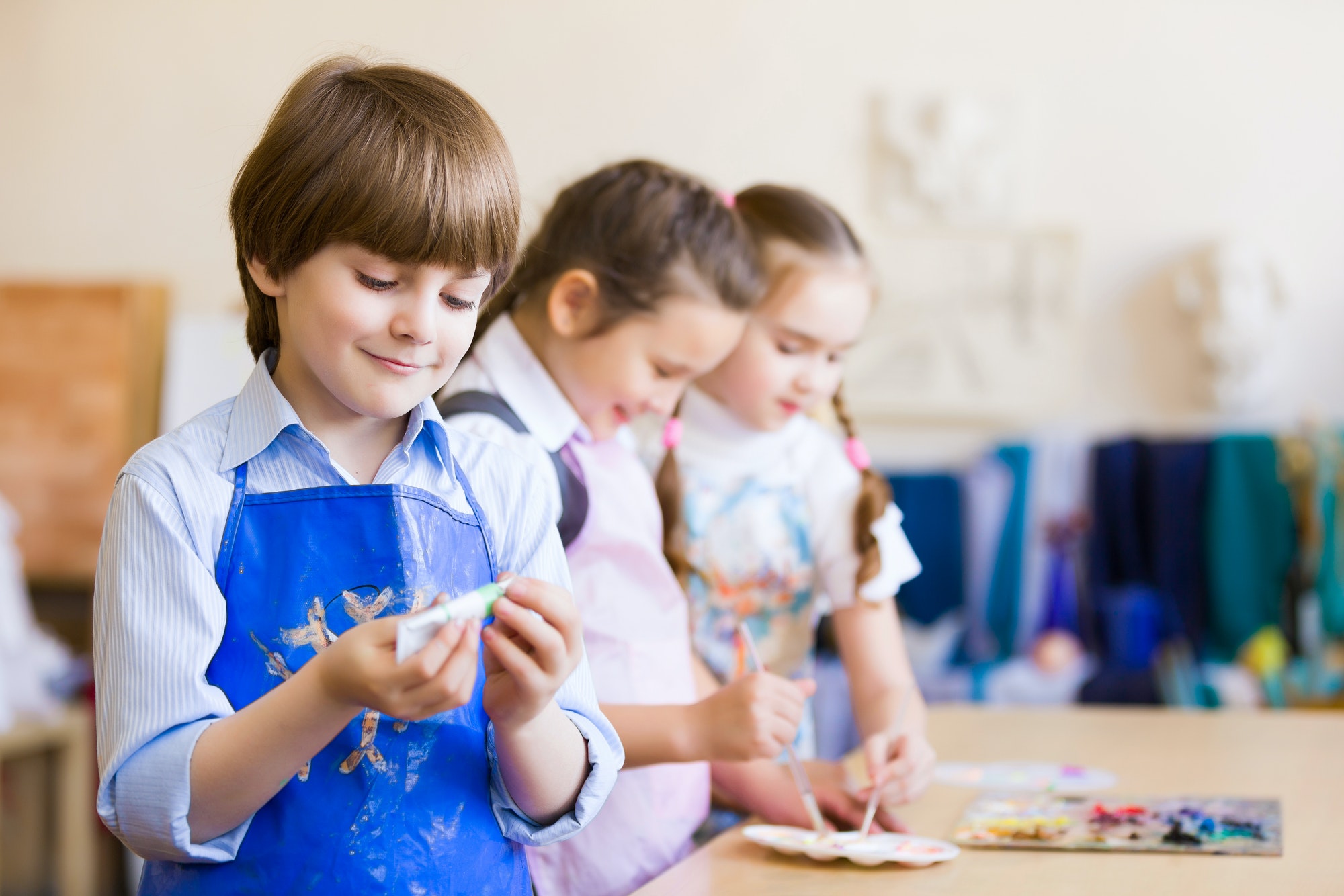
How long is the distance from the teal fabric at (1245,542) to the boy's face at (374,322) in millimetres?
2747

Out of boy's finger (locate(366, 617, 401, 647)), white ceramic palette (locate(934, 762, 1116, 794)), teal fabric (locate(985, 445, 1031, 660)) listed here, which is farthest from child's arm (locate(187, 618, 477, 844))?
teal fabric (locate(985, 445, 1031, 660))

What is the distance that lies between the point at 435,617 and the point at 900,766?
684 mm

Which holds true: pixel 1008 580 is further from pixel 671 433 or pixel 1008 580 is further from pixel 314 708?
pixel 314 708

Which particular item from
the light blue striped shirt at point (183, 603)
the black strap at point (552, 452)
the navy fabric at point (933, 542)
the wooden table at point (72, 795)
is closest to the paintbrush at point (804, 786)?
the black strap at point (552, 452)

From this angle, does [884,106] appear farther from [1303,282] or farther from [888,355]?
[1303,282]

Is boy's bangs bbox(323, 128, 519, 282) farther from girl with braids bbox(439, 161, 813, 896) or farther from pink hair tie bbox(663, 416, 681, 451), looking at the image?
pink hair tie bbox(663, 416, 681, 451)

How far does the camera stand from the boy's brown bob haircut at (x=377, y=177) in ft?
2.48

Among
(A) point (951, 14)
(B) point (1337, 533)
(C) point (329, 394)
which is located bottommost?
(B) point (1337, 533)

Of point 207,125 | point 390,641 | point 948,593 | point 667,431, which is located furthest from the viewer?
point 207,125

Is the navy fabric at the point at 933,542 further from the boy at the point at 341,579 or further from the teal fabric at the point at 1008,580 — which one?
the boy at the point at 341,579

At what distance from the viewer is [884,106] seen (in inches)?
139

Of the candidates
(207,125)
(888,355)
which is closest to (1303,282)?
(888,355)

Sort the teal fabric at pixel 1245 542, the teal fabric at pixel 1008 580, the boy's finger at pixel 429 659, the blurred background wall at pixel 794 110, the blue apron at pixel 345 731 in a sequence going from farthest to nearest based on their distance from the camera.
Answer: the blurred background wall at pixel 794 110 < the teal fabric at pixel 1008 580 < the teal fabric at pixel 1245 542 < the blue apron at pixel 345 731 < the boy's finger at pixel 429 659

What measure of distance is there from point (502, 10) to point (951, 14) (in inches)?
50.8
